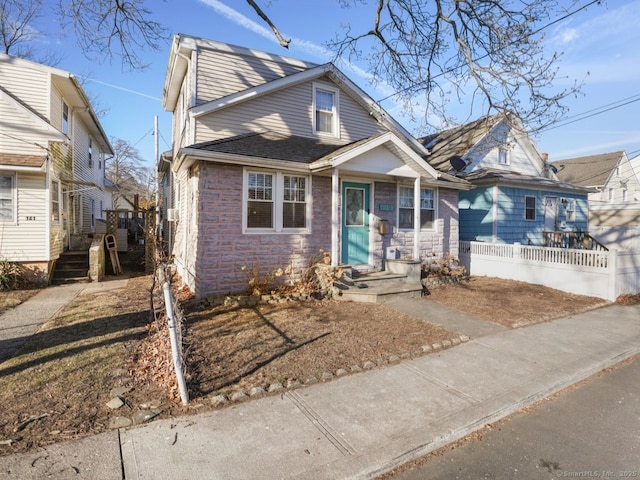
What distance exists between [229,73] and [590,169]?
31169mm

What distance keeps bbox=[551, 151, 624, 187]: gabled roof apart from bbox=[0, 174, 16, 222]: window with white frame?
3102 cm

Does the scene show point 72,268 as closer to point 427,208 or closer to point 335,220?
point 335,220

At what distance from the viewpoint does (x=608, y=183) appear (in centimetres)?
2708

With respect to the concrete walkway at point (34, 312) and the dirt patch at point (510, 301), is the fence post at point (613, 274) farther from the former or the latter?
the concrete walkway at point (34, 312)

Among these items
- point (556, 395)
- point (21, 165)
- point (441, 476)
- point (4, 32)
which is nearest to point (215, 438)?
point (441, 476)

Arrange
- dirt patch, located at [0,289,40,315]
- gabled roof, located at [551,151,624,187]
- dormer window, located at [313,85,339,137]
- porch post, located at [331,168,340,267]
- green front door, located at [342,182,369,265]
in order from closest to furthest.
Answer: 1. dirt patch, located at [0,289,40,315]
2. porch post, located at [331,168,340,267]
3. green front door, located at [342,182,369,265]
4. dormer window, located at [313,85,339,137]
5. gabled roof, located at [551,151,624,187]

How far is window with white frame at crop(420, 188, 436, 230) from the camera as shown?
10984 mm

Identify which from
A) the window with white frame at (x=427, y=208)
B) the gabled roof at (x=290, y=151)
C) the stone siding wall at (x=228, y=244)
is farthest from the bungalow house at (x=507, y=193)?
the stone siding wall at (x=228, y=244)

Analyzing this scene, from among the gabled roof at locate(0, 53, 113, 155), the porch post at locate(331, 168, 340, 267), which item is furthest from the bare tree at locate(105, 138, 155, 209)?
the porch post at locate(331, 168, 340, 267)

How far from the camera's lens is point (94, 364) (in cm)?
444

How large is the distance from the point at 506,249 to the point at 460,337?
21.5 feet

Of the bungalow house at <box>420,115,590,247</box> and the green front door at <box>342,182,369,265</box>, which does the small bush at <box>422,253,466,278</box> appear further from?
the bungalow house at <box>420,115,590,247</box>

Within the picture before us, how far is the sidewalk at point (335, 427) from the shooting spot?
2.67m

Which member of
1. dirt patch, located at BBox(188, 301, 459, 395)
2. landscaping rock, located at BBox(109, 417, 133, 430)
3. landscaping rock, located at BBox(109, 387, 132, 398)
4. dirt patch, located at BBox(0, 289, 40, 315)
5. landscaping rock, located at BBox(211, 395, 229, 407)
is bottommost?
landscaping rock, located at BBox(109, 417, 133, 430)
